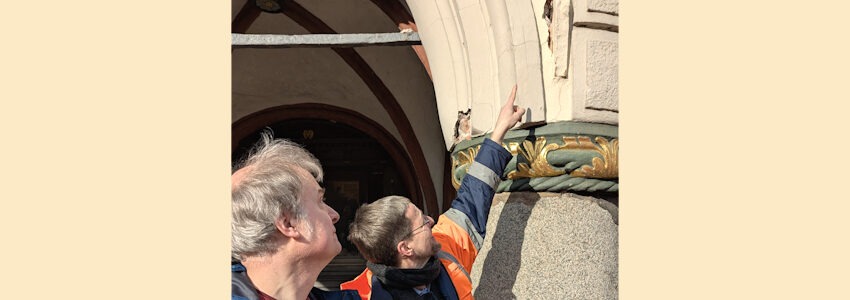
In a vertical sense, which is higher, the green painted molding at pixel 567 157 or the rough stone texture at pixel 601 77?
the rough stone texture at pixel 601 77

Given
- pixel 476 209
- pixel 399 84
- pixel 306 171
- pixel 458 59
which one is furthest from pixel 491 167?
pixel 399 84

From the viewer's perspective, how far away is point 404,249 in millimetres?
2201

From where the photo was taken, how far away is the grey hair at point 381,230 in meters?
2.20

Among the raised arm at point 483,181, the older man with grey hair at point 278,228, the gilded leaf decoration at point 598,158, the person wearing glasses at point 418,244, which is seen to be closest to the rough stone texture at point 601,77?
the gilded leaf decoration at point 598,158

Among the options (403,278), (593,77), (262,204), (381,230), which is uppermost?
(593,77)

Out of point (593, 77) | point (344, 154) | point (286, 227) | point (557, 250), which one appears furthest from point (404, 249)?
point (344, 154)

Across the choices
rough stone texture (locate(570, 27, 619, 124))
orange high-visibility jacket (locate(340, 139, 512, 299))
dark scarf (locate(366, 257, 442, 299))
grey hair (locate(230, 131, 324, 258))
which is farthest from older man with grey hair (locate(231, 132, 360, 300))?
rough stone texture (locate(570, 27, 619, 124))

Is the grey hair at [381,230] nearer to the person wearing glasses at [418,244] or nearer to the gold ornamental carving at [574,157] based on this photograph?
the person wearing glasses at [418,244]

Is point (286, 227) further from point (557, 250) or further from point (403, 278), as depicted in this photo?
point (557, 250)

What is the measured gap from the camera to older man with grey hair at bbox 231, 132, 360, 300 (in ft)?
4.95

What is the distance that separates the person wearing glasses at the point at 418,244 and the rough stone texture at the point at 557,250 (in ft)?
0.61

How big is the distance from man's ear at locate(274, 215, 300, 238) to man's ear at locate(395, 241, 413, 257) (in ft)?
2.22

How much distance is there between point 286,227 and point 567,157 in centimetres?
123

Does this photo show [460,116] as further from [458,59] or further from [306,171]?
[306,171]
